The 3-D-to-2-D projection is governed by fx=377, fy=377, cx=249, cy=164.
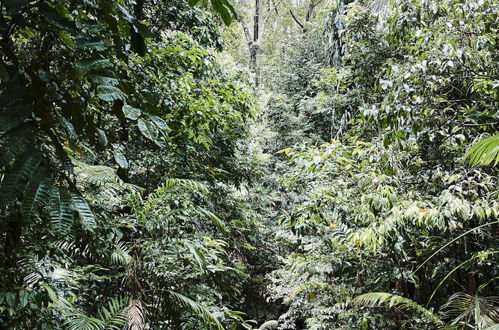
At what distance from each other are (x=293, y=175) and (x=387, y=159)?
0.89 metres

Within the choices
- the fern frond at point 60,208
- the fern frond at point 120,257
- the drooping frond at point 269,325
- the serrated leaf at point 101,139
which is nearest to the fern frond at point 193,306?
the fern frond at point 120,257

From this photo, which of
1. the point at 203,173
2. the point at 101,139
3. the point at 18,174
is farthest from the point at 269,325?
the point at 18,174

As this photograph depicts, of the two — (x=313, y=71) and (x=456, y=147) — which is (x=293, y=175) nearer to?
(x=456, y=147)

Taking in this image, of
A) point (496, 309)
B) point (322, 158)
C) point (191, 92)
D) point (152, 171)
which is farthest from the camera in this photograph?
point (152, 171)

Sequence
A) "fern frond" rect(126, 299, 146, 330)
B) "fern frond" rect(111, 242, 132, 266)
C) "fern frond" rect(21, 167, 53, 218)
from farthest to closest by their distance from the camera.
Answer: "fern frond" rect(111, 242, 132, 266), "fern frond" rect(126, 299, 146, 330), "fern frond" rect(21, 167, 53, 218)

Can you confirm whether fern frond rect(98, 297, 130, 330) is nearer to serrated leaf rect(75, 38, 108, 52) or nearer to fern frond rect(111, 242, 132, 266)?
fern frond rect(111, 242, 132, 266)

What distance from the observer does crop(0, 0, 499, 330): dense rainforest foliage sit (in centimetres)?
113

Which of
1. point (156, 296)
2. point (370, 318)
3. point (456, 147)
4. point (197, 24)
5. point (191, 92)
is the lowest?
point (370, 318)

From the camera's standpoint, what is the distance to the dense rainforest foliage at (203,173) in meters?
1.13

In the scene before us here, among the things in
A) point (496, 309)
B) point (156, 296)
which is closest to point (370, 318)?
point (496, 309)

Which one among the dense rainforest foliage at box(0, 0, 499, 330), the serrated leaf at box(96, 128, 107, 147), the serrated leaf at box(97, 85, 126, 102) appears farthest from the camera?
the serrated leaf at box(96, 128, 107, 147)

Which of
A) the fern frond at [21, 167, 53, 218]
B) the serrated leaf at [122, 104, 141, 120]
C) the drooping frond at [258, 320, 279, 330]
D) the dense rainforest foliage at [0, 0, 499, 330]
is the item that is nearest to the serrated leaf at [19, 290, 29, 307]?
the dense rainforest foliage at [0, 0, 499, 330]

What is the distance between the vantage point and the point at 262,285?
639 centimetres

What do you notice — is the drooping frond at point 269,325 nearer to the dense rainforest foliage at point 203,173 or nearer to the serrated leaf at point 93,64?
the dense rainforest foliage at point 203,173
